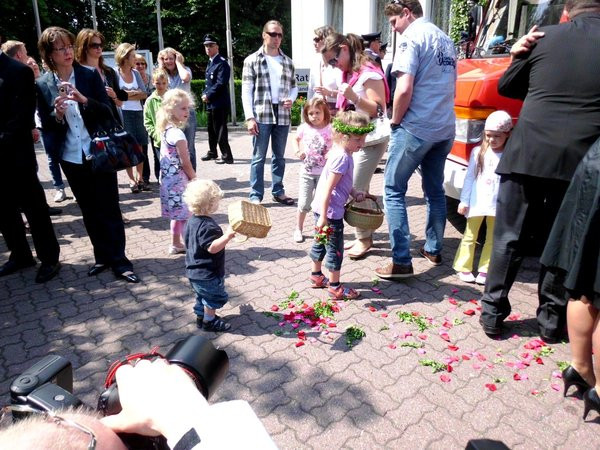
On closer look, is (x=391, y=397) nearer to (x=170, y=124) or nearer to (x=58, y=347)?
(x=58, y=347)

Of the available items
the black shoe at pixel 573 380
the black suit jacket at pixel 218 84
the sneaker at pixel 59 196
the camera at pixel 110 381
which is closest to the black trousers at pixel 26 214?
the sneaker at pixel 59 196

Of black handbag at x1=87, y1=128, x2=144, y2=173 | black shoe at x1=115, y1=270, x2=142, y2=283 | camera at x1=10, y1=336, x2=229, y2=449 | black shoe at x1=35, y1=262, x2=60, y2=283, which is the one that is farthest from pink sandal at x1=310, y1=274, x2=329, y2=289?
camera at x1=10, y1=336, x2=229, y2=449

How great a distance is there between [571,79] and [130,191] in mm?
6463

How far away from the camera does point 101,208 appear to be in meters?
4.27

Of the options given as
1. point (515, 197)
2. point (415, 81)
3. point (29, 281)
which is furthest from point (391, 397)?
point (29, 281)

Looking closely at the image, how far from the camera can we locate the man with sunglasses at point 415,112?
3771mm

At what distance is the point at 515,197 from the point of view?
312 cm

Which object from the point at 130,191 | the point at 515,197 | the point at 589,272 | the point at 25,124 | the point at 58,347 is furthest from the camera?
the point at 130,191

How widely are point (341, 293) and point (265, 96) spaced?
325cm

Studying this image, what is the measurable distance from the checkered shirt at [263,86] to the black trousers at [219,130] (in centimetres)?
297

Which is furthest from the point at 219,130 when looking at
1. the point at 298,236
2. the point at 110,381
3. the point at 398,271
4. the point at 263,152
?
the point at 110,381

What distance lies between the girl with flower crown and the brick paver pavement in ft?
1.18

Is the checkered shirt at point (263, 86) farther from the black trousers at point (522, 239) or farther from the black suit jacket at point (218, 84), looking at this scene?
the black trousers at point (522, 239)

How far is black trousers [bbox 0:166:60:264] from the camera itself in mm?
4293
